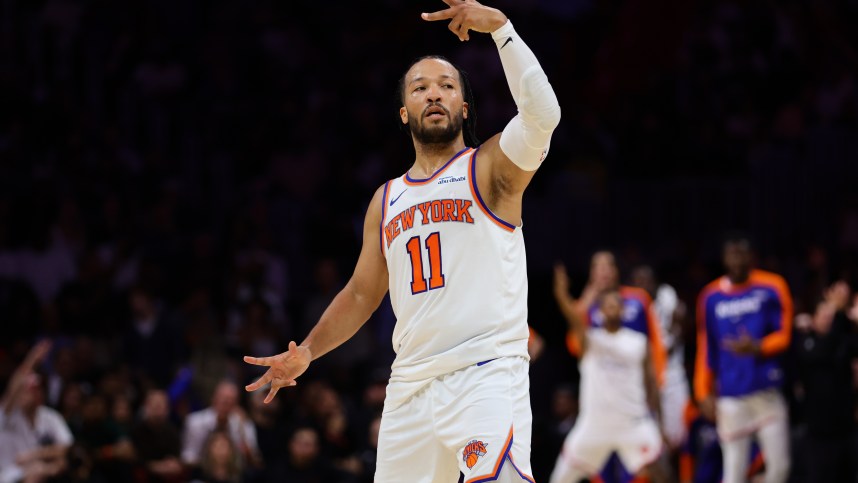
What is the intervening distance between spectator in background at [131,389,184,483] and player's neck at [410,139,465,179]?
6155 mm

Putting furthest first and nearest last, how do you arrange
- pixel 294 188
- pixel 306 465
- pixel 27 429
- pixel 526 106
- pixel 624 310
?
pixel 294 188
pixel 624 310
pixel 306 465
pixel 27 429
pixel 526 106

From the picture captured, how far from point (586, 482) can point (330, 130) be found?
519 cm

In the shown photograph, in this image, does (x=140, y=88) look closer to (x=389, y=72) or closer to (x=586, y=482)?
(x=389, y=72)

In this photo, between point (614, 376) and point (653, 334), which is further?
point (653, 334)

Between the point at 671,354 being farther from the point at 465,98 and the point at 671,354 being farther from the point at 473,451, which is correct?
the point at 473,451

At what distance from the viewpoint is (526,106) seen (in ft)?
16.3

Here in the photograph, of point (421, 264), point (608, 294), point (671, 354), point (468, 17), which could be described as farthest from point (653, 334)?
point (468, 17)

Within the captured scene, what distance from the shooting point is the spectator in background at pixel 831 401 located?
422 inches

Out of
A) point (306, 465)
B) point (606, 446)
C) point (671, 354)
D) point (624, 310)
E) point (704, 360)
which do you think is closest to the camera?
point (606, 446)

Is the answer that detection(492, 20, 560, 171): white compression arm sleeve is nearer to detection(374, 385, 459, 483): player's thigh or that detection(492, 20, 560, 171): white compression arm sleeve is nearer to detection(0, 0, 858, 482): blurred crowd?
detection(374, 385, 459, 483): player's thigh

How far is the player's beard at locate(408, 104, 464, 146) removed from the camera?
17.6 ft

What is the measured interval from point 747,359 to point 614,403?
1.20 meters

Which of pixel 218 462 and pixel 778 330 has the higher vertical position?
pixel 778 330

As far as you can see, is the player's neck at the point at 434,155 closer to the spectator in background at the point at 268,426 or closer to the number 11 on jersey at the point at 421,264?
the number 11 on jersey at the point at 421,264
